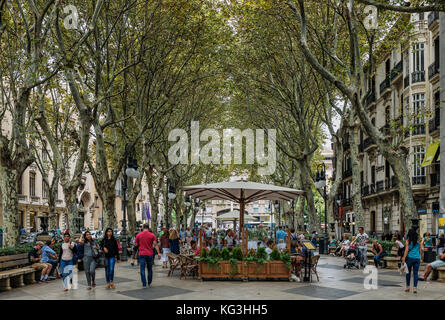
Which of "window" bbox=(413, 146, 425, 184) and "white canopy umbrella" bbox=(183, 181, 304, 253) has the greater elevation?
"window" bbox=(413, 146, 425, 184)

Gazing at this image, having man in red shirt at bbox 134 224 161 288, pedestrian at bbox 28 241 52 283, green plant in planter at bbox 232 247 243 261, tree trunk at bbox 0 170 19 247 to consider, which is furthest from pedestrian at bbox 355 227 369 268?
tree trunk at bbox 0 170 19 247

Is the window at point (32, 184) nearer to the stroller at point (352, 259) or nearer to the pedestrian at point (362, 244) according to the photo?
the stroller at point (352, 259)

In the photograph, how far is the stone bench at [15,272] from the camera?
11885 mm

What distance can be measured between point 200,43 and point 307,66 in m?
6.55

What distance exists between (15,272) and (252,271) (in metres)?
6.36

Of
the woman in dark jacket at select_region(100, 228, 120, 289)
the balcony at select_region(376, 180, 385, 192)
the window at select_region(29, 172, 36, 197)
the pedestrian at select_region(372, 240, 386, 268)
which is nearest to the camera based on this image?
the woman in dark jacket at select_region(100, 228, 120, 289)

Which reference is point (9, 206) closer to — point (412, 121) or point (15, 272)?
point (15, 272)

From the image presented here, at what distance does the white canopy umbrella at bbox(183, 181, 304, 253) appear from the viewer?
48.0 feet

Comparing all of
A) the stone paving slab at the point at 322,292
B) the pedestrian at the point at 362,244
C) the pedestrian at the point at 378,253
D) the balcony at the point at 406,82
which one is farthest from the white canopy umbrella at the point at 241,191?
the balcony at the point at 406,82

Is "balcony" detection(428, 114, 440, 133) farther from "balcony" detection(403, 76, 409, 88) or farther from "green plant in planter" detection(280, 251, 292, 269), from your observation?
"green plant in planter" detection(280, 251, 292, 269)

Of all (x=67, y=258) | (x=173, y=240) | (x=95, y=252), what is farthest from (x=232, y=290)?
(x=173, y=240)

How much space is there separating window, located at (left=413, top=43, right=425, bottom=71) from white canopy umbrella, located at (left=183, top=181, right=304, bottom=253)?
1633 centimetres

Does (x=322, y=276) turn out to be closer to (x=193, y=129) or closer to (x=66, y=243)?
(x=66, y=243)
